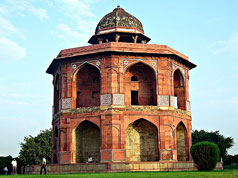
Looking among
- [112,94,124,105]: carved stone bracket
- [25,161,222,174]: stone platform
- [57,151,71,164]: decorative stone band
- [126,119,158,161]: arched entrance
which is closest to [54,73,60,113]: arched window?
[57,151,71,164]: decorative stone band

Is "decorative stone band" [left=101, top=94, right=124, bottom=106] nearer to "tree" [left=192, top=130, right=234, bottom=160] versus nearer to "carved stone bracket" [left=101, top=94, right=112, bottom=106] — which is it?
"carved stone bracket" [left=101, top=94, right=112, bottom=106]

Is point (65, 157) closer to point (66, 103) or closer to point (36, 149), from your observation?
point (66, 103)

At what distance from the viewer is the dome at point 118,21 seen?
30266 millimetres

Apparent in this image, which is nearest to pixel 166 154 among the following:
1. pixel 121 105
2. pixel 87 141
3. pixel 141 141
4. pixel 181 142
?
pixel 141 141

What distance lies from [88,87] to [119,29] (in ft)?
17.1

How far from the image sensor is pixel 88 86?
28594 mm

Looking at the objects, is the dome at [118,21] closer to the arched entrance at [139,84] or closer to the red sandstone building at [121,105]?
the red sandstone building at [121,105]

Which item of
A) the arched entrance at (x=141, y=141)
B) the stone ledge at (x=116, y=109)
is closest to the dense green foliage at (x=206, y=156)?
the arched entrance at (x=141, y=141)

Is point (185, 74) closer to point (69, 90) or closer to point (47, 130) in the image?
point (69, 90)

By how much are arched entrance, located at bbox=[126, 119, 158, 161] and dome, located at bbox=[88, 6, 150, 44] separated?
23.1 feet

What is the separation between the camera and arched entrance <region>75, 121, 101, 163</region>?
26.9 m

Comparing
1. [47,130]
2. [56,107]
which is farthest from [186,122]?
[47,130]

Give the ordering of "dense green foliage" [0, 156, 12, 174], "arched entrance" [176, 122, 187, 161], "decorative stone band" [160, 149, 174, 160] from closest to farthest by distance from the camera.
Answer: "decorative stone band" [160, 149, 174, 160] < "arched entrance" [176, 122, 187, 161] < "dense green foliage" [0, 156, 12, 174]

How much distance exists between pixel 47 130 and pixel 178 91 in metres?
26.2
